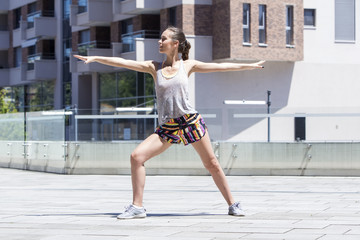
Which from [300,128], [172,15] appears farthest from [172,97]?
[172,15]

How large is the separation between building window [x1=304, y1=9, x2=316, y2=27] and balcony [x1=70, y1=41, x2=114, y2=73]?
34.2ft

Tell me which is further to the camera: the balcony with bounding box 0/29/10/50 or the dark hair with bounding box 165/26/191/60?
the balcony with bounding box 0/29/10/50

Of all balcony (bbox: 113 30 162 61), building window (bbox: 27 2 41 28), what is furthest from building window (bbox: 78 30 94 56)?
building window (bbox: 27 2 41 28)

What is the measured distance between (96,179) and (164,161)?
189cm

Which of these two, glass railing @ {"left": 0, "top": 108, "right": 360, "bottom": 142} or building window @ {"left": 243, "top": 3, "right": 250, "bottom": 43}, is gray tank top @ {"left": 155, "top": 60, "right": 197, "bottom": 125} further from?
building window @ {"left": 243, "top": 3, "right": 250, "bottom": 43}

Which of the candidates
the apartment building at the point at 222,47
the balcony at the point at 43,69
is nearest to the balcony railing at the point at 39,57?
the balcony at the point at 43,69

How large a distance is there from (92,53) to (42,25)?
8266 millimetres

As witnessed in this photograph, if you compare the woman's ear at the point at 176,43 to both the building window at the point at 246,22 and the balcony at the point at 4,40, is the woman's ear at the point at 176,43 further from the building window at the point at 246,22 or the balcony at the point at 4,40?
the balcony at the point at 4,40

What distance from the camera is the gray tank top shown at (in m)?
8.84

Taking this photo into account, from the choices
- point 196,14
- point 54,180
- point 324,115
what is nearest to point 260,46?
point 196,14

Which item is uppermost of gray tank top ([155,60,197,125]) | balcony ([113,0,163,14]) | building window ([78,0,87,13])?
building window ([78,0,87,13])

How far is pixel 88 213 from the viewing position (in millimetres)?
9883

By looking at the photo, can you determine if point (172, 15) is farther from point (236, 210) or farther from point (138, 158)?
point (138, 158)

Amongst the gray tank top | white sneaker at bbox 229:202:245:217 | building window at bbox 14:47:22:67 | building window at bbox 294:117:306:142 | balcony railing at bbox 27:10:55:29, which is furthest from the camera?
building window at bbox 14:47:22:67
